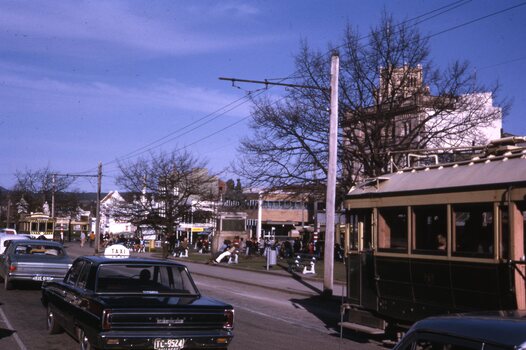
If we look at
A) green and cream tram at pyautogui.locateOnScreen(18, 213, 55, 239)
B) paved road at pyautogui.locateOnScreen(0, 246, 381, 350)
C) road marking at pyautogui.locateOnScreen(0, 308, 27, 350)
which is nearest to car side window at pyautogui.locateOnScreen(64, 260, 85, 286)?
paved road at pyautogui.locateOnScreen(0, 246, 381, 350)

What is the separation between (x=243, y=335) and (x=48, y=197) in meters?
84.2

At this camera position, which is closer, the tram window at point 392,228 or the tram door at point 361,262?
the tram window at point 392,228

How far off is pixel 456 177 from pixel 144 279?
5.14m

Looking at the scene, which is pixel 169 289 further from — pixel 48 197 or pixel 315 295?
pixel 48 197

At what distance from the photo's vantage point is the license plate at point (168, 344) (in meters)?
8.34

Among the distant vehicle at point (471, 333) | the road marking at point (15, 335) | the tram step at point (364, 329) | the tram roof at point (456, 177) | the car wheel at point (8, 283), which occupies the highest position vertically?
the tram roof at point (456, 177)

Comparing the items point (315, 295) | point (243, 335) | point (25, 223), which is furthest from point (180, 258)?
point (243, 335)

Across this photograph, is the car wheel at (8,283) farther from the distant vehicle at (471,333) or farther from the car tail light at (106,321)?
the distant vehicle at (471,333)

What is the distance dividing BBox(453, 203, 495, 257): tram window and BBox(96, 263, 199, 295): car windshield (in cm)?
409

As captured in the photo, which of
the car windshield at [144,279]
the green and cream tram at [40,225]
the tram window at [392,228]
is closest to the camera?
the car windshield at [144,279]

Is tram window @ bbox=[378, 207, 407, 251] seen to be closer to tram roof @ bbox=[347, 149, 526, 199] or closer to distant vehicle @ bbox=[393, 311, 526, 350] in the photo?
tram roof @ bbox=[347, 149, 526, 199]

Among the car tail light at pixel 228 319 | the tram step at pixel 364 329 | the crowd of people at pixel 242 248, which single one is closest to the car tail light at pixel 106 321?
the car tail light at pixel 228 319

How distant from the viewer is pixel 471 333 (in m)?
3.44

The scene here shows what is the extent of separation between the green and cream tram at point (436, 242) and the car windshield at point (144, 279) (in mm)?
3809
